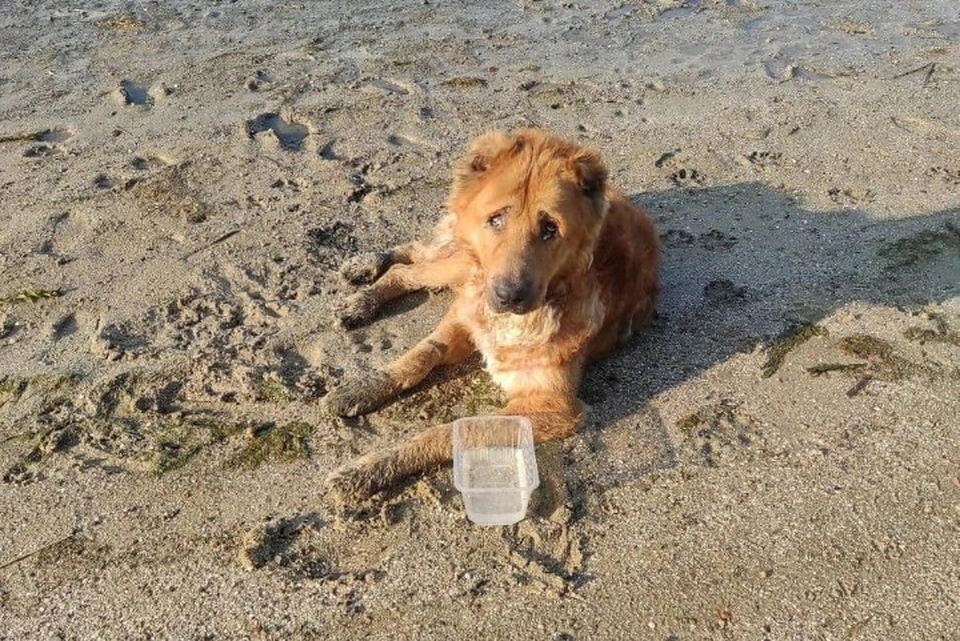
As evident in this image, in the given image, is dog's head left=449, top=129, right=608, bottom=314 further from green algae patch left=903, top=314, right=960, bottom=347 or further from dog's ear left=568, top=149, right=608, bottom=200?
green algae patch left=903, top=314, right=960, bottom=347

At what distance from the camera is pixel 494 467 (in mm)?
3930

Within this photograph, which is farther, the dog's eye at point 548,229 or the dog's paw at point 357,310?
the dog's paw at point 357,310

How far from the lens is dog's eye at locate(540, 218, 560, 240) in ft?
12.8

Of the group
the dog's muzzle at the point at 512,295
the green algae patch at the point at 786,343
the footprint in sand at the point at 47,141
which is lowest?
the green algae patch at the point at 786,343

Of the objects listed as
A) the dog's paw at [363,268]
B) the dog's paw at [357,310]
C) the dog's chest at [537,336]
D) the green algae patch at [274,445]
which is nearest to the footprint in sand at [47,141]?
the dog's paw at [363,268]

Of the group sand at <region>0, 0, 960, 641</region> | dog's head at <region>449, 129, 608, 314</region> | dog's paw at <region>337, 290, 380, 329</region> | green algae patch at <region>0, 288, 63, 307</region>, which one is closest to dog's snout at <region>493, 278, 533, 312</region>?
dog's head at <region>449, 129, 608, 314</region>

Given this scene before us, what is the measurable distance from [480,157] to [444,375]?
1299 mm

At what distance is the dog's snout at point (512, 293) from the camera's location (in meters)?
3.80

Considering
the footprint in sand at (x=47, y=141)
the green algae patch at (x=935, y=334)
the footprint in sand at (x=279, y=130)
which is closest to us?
the green algae patch at (x=935, y=334)

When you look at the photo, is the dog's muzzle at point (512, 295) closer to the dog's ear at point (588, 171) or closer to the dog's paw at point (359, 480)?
the dog's ear at point (588, 171)

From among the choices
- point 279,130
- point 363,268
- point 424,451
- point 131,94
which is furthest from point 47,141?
point 424,451

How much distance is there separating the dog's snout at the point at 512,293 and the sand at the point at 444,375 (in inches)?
30.0

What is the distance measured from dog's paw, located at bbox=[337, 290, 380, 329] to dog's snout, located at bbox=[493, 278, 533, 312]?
136 centimetres

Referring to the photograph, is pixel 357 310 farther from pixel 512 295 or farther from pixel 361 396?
pixel 512 295
